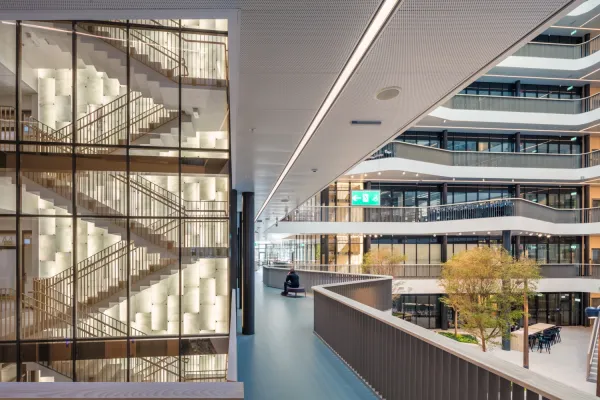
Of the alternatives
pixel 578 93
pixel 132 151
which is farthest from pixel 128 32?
pixel 578 93

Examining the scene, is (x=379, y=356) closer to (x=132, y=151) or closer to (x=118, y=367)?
(x=132, y=151)

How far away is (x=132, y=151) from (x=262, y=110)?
7756 mm

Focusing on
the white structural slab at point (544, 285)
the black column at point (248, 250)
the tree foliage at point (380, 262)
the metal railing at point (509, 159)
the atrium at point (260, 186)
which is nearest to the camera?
the atrium at point (260, 186)

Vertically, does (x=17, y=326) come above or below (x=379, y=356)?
below

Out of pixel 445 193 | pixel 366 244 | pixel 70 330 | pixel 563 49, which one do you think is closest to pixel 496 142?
pixel 445 193

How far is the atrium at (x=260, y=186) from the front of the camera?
126 inches

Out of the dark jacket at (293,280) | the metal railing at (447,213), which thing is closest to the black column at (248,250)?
the dark jacket at (293,280)

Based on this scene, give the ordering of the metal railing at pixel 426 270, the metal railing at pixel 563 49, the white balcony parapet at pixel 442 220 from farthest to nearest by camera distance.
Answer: the metal railing at pixel 563 49 < the metal railing at pixel 426 270 < the white balcony parapet at pixel 442 220

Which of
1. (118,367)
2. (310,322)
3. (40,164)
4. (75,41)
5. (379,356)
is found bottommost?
(118,367)

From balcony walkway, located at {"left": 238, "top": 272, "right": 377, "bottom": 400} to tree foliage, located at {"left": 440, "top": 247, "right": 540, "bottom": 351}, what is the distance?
1485 cm

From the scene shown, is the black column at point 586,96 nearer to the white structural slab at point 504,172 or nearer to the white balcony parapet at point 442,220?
the white structural slab at point 504,172

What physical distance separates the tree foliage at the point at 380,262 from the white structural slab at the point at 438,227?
154 cm

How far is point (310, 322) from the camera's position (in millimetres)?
11625

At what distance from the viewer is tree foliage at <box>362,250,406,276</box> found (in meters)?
28.4
